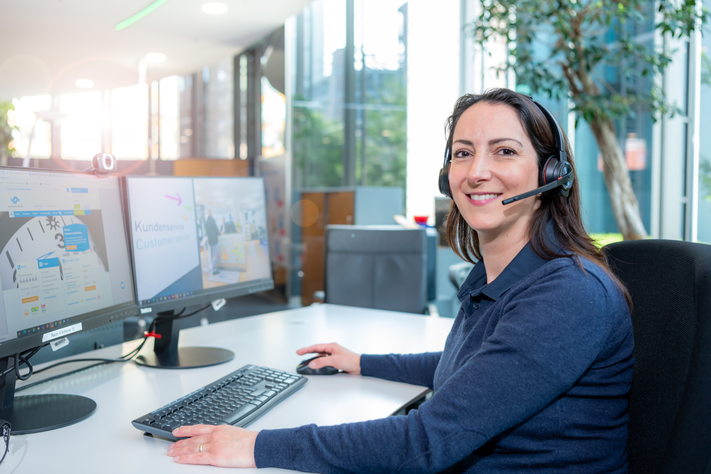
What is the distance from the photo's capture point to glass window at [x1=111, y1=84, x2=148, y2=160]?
6.14m

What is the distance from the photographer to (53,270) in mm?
1042

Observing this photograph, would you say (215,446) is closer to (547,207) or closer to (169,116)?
(547,207)

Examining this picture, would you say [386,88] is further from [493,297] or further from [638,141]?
[493,297]

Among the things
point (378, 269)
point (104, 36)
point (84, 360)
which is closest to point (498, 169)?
point (84, 360)

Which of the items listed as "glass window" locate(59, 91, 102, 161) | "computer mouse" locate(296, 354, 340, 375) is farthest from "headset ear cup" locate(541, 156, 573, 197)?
"glass window" locate(59, 91, 102, 161)

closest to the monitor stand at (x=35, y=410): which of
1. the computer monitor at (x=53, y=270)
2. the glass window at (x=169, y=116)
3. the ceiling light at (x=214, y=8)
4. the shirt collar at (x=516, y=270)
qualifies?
the computer monitor at (x=53, y=270)

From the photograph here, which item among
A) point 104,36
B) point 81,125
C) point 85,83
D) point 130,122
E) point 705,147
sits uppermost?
point 104,36

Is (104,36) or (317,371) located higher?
(104,36)

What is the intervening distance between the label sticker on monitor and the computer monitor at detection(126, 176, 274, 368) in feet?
0.69

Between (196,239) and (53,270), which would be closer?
(53,270)

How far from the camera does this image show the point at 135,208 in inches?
50.8

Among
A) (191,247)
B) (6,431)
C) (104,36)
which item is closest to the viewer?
(6,431)

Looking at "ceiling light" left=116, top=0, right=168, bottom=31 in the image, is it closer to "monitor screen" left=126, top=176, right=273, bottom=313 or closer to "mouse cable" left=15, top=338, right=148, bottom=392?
"monitor screen" left=126, top=176, right=273, bottom=313

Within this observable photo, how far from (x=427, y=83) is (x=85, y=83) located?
11.9 ft
